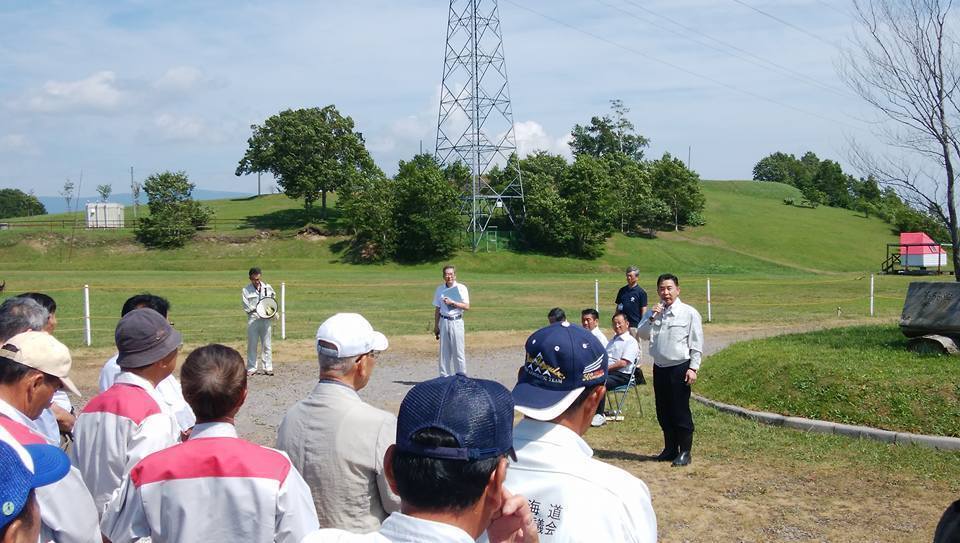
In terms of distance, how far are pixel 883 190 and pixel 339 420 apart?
1431 centimetres

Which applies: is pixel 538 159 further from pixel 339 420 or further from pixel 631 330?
pixel 339 420

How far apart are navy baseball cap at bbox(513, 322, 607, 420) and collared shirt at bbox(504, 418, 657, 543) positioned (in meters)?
0.08

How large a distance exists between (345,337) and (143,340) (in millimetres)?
1082

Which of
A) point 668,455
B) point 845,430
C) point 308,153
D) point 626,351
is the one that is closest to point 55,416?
point 668,455

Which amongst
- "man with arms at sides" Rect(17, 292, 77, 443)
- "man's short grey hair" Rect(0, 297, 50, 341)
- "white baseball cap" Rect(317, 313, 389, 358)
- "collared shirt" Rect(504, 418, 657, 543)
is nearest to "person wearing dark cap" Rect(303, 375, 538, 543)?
"collared shirt" Rect(504, 418, 657, 543)

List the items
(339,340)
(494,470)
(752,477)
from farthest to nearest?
(752,477) → (339,340) → (494,470)

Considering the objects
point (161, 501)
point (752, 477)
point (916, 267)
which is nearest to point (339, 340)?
point (161, 501)

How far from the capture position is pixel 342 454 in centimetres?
354

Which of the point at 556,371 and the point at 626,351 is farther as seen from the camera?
the point at 626,351

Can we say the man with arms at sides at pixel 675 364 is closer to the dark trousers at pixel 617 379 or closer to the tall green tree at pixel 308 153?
the dark trousers at pixel 617 379

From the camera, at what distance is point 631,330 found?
48.8 feet

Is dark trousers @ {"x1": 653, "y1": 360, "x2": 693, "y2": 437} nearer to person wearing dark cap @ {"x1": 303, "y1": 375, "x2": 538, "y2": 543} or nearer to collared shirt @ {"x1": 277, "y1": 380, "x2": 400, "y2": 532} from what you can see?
collared shirt @ {"x1": 277, "y1": 380, "x2": 400, "y2": 532}

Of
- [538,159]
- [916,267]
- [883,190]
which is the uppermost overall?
[538,159]

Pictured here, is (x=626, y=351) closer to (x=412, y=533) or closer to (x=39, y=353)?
(x=39, y=353)
